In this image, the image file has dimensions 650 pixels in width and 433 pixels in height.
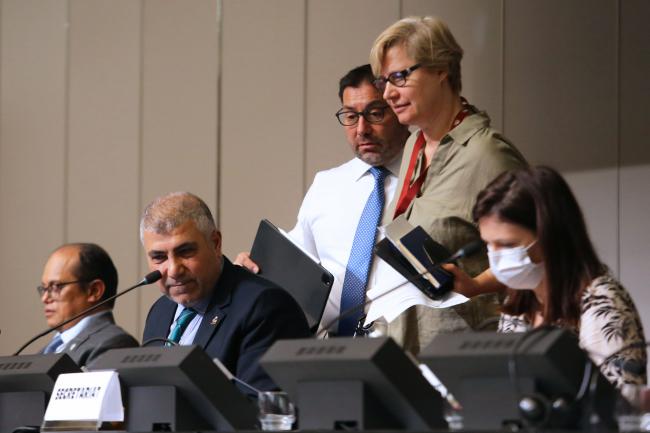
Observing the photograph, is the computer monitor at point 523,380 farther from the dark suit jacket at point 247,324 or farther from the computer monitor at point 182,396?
the dark suit jacket at point 247,324

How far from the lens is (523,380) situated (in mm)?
1979

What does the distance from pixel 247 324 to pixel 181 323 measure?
0.35m

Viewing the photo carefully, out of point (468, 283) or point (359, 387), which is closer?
point (359, 387)

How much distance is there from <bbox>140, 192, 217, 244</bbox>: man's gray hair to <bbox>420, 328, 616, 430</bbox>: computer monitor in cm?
179

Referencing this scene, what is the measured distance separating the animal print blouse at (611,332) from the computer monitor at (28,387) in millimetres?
1129

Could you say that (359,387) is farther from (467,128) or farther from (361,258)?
(361,258)

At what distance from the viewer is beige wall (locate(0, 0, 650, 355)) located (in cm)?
448

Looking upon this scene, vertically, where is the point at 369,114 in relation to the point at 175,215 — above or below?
above

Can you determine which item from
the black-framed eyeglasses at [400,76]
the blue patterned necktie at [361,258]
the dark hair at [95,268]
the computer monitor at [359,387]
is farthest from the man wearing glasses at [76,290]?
the computer monitor at [359,387]

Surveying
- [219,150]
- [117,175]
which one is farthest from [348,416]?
[117,175]

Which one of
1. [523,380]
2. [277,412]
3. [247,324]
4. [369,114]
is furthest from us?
[369,114]

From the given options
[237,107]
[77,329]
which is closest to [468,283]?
[77,329]

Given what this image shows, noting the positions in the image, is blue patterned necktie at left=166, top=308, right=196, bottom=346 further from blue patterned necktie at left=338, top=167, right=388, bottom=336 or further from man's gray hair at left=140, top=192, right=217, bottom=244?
blue patterned necktie at left=338, top=167, right=388, bottom=336

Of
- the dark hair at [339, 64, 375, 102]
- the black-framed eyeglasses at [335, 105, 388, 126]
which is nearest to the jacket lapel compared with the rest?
the black-framed eyeglasses at [335, 105, 388, 126]
